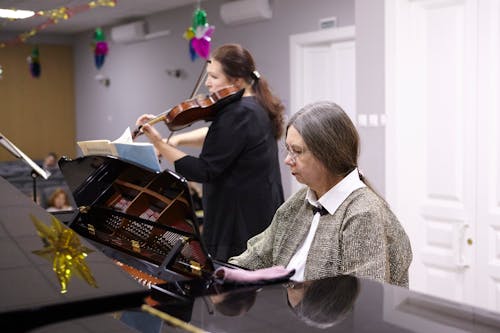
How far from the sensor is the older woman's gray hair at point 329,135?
180 cm

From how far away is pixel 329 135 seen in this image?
180 centimetres

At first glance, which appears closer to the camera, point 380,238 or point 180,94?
point 380,238

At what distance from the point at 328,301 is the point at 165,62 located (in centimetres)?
768

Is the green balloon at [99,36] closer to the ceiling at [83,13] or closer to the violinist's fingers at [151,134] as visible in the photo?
the ceiling at [83,13]

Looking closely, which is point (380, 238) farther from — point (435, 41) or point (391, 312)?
point (435, 41)

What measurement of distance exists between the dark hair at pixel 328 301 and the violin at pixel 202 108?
4.91 feet

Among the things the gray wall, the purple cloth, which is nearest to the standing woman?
the purple cloth

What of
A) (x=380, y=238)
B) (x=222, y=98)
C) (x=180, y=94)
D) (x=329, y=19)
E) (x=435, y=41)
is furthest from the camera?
(x=180, y=94)

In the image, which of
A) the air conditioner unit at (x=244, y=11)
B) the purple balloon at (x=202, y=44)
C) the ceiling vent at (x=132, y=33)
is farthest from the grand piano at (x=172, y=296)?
the ceiling vent at (x=132, y=33)

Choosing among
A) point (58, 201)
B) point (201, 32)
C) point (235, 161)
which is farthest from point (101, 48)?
point (235, 161)

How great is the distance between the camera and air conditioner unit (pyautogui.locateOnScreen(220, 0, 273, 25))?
654cm

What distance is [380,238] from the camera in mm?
1674

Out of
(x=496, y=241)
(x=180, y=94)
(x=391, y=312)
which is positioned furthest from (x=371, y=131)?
(x=180, y=94)

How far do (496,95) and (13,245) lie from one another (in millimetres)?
2494
